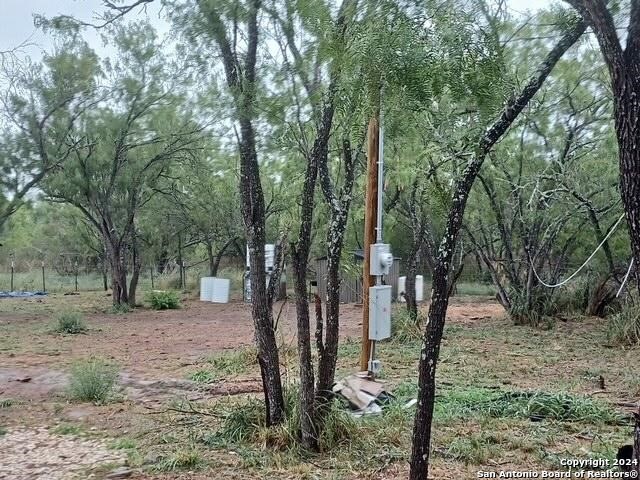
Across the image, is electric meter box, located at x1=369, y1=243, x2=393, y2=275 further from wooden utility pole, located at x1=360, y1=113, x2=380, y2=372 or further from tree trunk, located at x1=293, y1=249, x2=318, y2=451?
tree trunk, located at x1=293, y1=249, x2=318, y2=451

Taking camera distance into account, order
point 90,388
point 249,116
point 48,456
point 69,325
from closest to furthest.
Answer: point 249,116 → point 48,456 → point 90,388 → point 69,325

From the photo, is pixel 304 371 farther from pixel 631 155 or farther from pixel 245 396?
pixel 631 155

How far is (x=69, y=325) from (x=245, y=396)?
7882mm

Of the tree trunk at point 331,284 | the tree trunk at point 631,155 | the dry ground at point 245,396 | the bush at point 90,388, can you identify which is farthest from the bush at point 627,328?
the tree trunk at point 631,155

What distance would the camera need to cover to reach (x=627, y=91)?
8.13ft

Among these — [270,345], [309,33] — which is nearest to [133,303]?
[270,345]

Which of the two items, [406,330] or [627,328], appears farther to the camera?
[406,330]

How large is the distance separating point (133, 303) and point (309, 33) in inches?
673

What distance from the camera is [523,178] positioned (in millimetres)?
11906

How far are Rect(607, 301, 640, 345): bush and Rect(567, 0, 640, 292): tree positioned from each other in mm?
7514

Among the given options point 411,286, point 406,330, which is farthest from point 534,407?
point 411,286

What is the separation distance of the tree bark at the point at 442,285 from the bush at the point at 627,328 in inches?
292

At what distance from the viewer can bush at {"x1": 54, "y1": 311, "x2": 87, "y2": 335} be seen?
12.6m

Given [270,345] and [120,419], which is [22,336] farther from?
[270,345]
